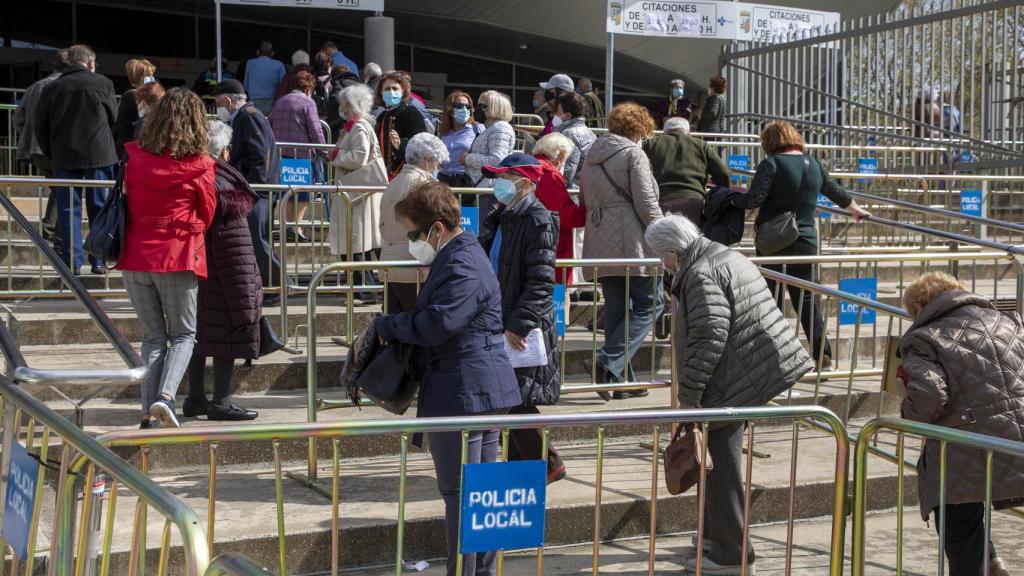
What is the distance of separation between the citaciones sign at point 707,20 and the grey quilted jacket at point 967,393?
396 inches

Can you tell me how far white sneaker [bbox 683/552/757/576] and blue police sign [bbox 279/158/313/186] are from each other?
5.87 meters

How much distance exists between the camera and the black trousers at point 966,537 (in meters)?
5.55

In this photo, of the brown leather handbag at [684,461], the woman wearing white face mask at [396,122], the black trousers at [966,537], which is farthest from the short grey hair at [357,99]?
the black trousers at [966,537]

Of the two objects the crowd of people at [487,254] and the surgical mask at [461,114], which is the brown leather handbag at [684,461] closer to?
the crowd of people at [487,254]

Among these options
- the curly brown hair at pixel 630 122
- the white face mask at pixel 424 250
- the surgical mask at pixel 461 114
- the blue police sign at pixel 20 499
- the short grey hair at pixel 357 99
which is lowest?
the blue police sign at pixel 20 499

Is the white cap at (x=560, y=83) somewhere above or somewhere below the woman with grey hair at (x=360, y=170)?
above

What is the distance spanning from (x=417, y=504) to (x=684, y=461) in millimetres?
1414

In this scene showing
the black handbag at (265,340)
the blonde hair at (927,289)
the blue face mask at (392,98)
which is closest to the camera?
the blonde hair at (927,289)

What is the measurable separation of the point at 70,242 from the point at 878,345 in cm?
605

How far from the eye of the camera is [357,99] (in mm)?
10016

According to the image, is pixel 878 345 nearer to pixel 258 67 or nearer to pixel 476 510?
pixel 476 510

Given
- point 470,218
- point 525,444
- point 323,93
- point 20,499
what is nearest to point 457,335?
point 525,444

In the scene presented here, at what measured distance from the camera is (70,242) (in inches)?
381

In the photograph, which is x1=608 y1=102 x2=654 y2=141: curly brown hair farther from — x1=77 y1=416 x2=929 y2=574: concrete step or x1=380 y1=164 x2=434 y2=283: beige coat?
x1=77 y1=416 x2=929 y2=574: concrete step
